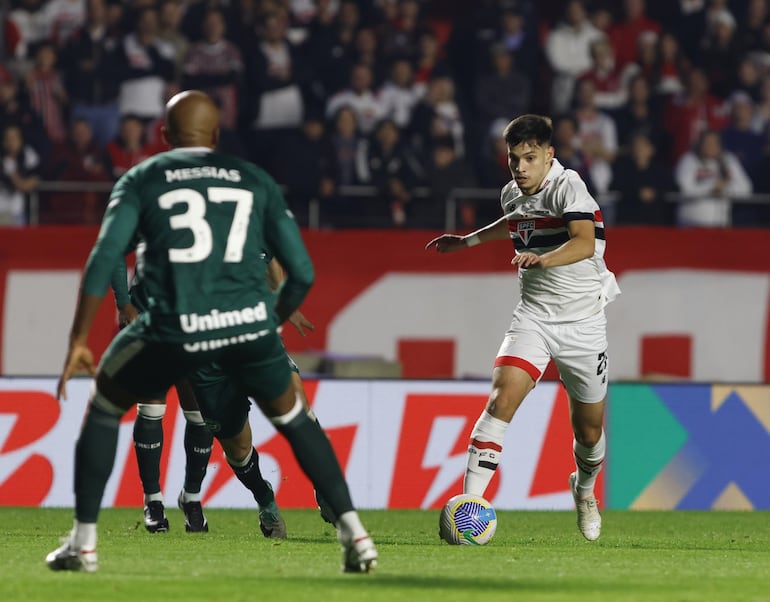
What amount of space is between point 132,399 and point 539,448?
6.79 metres

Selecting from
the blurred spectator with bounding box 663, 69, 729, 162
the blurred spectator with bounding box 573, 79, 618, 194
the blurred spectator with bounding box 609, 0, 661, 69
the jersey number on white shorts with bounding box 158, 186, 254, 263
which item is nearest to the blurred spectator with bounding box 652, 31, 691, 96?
the blurred spectator with bounding box 663, 69, 729, 162

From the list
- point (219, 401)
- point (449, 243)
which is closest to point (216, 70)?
point (449, 243)

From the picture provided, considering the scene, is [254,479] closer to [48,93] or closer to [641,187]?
[641,187]

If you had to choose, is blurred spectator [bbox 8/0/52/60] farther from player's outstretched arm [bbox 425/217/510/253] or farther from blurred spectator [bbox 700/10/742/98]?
player's outstretched arm [bbox 425/217/510/253]

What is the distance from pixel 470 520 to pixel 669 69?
33.4ft

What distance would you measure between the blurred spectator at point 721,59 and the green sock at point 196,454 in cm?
995

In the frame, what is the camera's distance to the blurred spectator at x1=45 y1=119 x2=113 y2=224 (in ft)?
49.8

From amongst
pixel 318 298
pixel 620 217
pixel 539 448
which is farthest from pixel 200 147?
pixel 620 217

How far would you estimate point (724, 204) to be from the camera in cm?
1575

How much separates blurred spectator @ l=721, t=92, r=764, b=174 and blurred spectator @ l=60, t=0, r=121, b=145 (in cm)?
622

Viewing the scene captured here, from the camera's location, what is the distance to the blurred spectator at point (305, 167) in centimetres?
1530

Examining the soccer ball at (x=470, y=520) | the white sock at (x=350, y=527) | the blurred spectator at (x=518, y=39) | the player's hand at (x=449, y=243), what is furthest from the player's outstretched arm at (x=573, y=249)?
the blurred spectator at (x=518, y=39)

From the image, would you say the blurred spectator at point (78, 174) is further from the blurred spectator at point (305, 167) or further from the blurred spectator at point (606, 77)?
the blurred spectator at point (606, 77)

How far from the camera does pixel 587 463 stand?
9.24 metres
